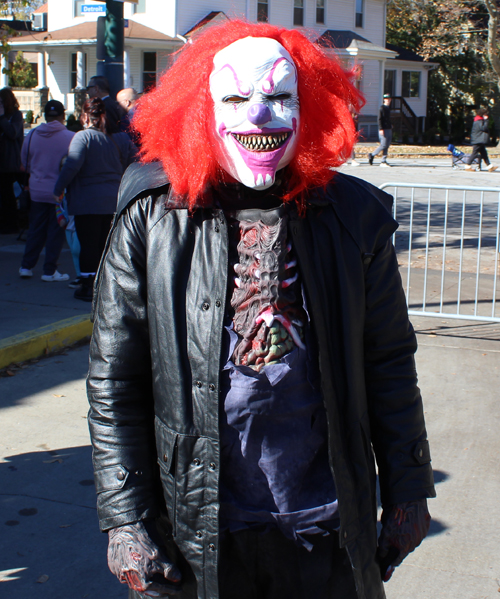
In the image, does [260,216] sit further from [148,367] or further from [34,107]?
[34,107]

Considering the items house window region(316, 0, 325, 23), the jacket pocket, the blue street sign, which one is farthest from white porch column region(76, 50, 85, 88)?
the jacket pocket

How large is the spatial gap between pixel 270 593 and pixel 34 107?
3807 centimetres

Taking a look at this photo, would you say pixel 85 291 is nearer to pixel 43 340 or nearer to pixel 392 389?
pixel 43 340

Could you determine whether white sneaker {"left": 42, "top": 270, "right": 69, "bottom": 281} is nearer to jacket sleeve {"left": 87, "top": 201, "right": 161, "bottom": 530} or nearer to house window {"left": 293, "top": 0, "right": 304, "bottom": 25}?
jacket sleeve {"left": 87, "top": 201, "right": 161, "bottom": 530}

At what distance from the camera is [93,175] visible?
262 inches

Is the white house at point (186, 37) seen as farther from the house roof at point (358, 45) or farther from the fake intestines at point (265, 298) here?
the fake intestines at point (265, 298)

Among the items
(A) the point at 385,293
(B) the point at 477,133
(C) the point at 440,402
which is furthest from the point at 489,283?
(B) the point at 477,133

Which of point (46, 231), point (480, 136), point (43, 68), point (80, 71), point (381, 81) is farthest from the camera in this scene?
point (381, 81)

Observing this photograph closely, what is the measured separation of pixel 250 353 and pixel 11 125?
911cm

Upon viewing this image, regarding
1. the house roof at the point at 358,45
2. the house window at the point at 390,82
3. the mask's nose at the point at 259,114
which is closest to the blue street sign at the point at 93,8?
the mask's nose at the point at 259,114

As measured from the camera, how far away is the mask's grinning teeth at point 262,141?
1814 mm

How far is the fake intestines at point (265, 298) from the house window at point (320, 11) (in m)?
37.5

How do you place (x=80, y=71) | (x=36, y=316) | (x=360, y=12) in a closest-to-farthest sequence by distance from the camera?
1. (x=36, y=316)
2. (x=80, y=71)
3. (x=360, y=12)

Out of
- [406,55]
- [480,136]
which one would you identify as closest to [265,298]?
[480,136]
